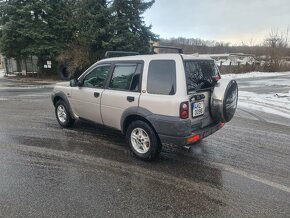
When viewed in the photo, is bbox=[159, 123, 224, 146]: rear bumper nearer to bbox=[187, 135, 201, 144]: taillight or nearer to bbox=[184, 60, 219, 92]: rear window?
bbox=[187, 135, 201, 144]: taillight

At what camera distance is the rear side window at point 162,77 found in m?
4.19

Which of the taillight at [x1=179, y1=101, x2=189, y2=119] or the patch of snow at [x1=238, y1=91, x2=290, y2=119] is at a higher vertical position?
the taillight at [x1=179, y1=101, x2=189, y2=119]

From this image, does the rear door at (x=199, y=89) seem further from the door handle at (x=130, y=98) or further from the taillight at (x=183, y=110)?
the door handle at (x=130, y=98)

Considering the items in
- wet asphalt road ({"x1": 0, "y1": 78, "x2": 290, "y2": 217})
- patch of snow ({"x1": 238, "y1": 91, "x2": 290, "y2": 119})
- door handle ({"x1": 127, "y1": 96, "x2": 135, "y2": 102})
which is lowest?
wet asphalt road ({"x1": 0, "y1": 78, "x2": 290, "y2": 217})

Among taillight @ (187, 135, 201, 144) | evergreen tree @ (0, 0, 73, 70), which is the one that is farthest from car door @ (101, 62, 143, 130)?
evergreen tree @ (0, 0, 73, 70)

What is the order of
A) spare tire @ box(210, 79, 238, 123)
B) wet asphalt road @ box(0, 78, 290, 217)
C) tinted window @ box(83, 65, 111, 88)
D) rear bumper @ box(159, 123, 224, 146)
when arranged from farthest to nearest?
tinted window @ box(83, 65, 111, 88) → spare tire @ box(210, 79, 238, 123) → rear bumper @ box(159, 123, 224, 146) → wet asphalt road @ box(0, 78, 290, 217)

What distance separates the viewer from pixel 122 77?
5.00 metres

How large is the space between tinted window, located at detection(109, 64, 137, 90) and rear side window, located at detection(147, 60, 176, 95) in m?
0.47

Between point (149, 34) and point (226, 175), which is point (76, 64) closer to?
point (149, 34)

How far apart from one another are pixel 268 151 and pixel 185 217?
3.01 meters

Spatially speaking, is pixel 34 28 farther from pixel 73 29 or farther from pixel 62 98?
pixel 62 98

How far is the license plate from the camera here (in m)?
4.27

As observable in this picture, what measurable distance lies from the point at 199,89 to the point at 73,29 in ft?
75.0

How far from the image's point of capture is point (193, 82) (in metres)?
4.35
